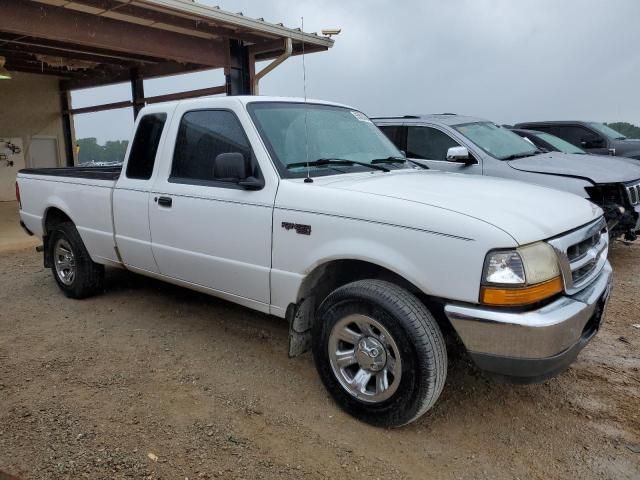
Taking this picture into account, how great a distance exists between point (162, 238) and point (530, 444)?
9.30ft

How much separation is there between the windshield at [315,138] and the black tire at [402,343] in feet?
3.08

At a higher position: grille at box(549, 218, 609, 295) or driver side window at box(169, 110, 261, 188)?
driver side window at box(169, 110, 261, 188)

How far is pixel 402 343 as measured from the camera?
2643mm

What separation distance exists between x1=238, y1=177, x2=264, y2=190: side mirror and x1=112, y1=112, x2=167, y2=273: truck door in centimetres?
116

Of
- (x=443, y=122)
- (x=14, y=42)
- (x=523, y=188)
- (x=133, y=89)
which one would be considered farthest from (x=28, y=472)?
(x=133, y=89)

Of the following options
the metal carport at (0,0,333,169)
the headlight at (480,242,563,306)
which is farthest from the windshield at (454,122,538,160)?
the headlight at (480,242,563,306)

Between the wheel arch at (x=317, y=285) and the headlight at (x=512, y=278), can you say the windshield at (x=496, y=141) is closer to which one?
the wheel arch at (x=317, y=285)

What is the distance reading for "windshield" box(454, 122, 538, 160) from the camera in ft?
22.0

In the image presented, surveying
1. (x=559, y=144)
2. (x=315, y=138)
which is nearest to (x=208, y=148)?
(x=315, y=138)

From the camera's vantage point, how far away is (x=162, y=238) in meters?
3.96

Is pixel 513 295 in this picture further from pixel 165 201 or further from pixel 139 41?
pixel 139 41

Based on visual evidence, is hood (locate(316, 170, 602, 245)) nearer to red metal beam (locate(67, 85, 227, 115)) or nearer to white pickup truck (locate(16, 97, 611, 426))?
white pickup truck (locate(16, 97, 611, 426))

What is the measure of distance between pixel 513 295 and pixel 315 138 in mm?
1830

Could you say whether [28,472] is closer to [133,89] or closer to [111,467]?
[111,467]
